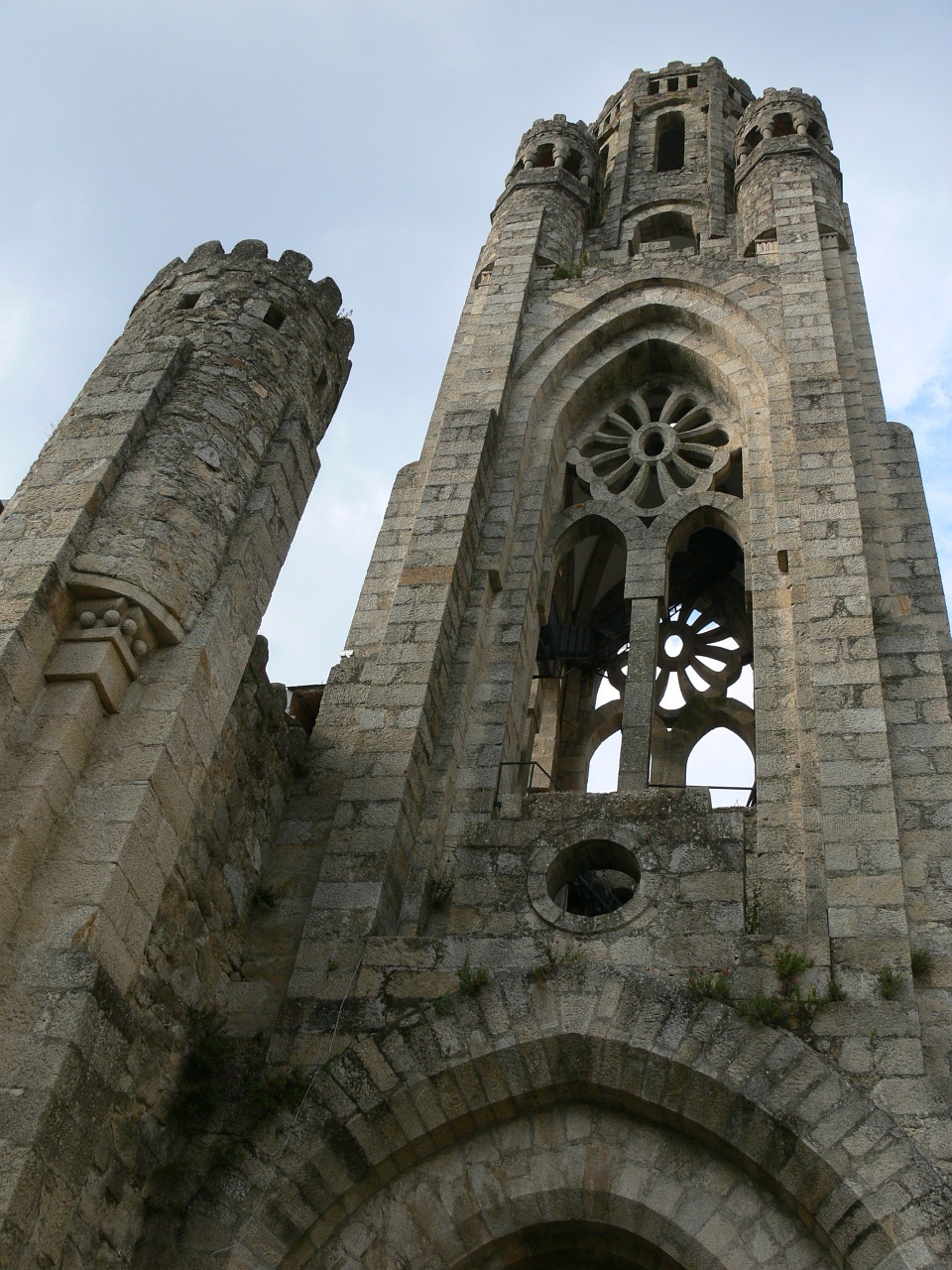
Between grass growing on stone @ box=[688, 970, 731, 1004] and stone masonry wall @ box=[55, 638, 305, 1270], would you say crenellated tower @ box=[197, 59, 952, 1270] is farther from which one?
stone masonry wall @ box=[55, 638, 305, 1270]

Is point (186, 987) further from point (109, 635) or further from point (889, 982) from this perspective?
point (889, 982)

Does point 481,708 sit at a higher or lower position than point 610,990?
higher

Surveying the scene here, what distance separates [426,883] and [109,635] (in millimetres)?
2377

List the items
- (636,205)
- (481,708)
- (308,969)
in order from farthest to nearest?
(636,205)
(481,708)
(308,969)

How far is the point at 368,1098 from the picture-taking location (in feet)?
20.0

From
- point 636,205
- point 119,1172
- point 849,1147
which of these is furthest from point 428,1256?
point 636,205

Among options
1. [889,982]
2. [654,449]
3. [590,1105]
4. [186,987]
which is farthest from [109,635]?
[654,449]

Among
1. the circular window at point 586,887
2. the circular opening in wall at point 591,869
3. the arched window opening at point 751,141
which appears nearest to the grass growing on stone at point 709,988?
the circular window at point 586,887

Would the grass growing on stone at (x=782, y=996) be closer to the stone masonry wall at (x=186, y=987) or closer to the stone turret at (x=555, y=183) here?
the stone masonry wall at (x=186, y=987)

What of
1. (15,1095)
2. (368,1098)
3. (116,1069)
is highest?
(368,1098)

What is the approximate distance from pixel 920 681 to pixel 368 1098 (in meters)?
3.88

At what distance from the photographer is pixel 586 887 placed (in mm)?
8125

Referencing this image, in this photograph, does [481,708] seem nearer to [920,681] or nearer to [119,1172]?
[920,681]

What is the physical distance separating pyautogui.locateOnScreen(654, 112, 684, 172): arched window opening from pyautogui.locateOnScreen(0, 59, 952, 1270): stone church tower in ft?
28.4
